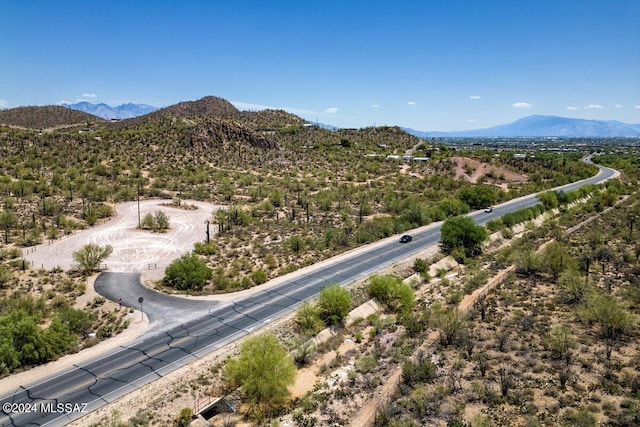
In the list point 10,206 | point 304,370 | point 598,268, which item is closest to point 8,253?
point 10,206

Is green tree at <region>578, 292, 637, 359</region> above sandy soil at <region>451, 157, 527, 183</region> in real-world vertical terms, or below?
below

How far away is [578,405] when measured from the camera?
18.5 metres

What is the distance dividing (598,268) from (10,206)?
250 feet

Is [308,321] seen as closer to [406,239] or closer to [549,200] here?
[406,239]

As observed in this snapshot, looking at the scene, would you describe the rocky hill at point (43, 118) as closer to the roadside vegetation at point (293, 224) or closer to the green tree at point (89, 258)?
the roadside vegetation at point (293, 224)

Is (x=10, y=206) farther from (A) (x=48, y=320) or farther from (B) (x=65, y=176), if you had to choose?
(A) (x=48, y=320)

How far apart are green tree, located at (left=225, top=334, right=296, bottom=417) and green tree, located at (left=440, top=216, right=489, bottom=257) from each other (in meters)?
31.9

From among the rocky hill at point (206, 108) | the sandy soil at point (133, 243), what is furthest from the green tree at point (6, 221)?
the rocky hill at point (206, 108)

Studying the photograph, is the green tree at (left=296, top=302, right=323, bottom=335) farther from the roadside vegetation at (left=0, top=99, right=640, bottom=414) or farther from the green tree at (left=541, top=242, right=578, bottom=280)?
the green tree at (left=541, top=242, right=578, bottom=280)

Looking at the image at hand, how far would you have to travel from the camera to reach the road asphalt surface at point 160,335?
20.7 m

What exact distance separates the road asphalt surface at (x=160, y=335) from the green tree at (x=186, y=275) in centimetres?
206

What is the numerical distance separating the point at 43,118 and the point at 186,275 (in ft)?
477

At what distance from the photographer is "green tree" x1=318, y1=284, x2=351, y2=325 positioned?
30156 millimetres

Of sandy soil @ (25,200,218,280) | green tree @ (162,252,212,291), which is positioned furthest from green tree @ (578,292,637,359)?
sandy soil @ (25,200,218,280)
